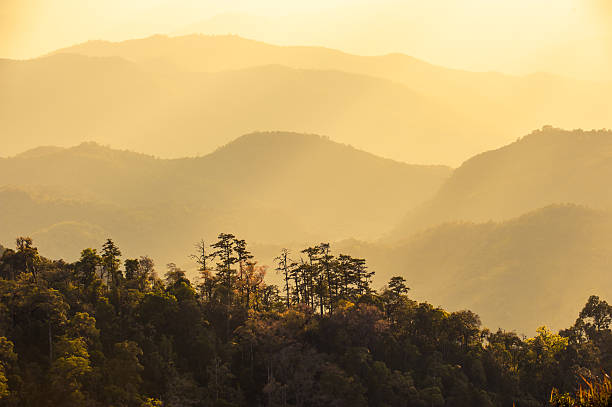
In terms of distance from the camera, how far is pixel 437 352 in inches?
4680

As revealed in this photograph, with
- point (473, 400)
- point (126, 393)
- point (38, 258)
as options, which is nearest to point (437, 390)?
point (473, 400)

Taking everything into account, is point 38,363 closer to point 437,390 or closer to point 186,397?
point 186,397

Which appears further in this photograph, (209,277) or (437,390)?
(209,277)

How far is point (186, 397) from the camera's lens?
99.8 meters

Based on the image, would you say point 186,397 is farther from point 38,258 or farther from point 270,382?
point 38,258

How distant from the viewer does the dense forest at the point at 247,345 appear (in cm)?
9425

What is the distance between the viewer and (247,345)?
365ft

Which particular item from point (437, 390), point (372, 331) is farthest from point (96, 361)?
point (437, 390)

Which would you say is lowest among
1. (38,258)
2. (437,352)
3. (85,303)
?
(437,352)

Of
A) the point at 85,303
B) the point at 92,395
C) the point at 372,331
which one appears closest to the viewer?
the point at 92,395

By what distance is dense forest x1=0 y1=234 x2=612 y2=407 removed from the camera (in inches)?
3711

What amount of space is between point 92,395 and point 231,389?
73.7 ft

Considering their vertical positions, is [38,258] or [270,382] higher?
[38,258]

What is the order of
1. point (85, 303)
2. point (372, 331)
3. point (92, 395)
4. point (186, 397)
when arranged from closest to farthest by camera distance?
point (92, 395), point (186, 397), point (85, 303), point (372, 331)
